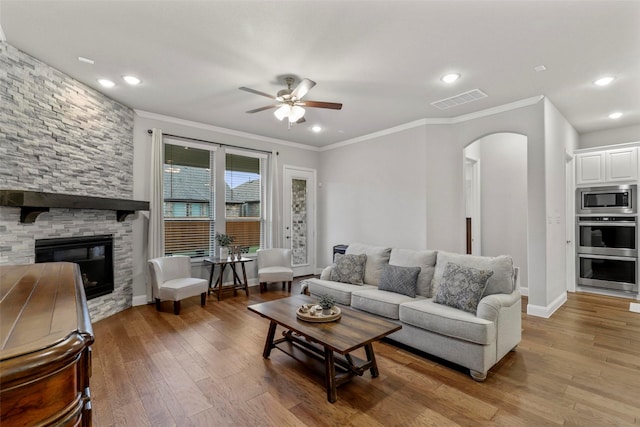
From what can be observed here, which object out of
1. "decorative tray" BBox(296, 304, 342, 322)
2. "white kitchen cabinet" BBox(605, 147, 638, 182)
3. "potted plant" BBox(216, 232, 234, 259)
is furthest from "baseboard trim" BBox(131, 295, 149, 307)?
"white kitchen cabinet" BBox(605, 147, 638, 182)

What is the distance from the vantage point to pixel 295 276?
6531 millimetres

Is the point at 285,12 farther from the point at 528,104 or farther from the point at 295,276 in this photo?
the point at 295,276

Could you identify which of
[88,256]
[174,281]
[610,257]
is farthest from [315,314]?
[610,257]

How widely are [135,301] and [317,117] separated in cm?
396

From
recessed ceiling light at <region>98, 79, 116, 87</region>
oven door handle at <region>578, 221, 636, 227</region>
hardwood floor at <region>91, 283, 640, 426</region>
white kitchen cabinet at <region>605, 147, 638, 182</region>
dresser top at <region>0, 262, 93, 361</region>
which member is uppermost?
recessed ceiling light at <region>98, 79, 116, 87</region>

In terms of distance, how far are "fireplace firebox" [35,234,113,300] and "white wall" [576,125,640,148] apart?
26.9ft

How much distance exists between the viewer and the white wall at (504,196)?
5.25 m

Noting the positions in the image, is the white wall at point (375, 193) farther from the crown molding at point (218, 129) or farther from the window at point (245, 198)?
the window at point (245, 198)

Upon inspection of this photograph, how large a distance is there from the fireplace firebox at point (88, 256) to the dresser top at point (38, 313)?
7.45 ft

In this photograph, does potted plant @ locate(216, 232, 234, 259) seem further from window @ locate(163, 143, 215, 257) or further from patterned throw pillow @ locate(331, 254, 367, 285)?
patterned throw pillow @ locate(331, 254, 367, 285)

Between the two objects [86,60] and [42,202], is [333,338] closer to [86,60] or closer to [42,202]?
[42,202]

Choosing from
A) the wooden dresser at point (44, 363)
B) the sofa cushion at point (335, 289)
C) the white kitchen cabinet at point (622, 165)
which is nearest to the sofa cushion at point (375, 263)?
the sofa cushion at point (335, 289)

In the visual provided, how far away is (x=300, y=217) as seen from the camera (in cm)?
673

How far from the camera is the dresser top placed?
2.24 feet
